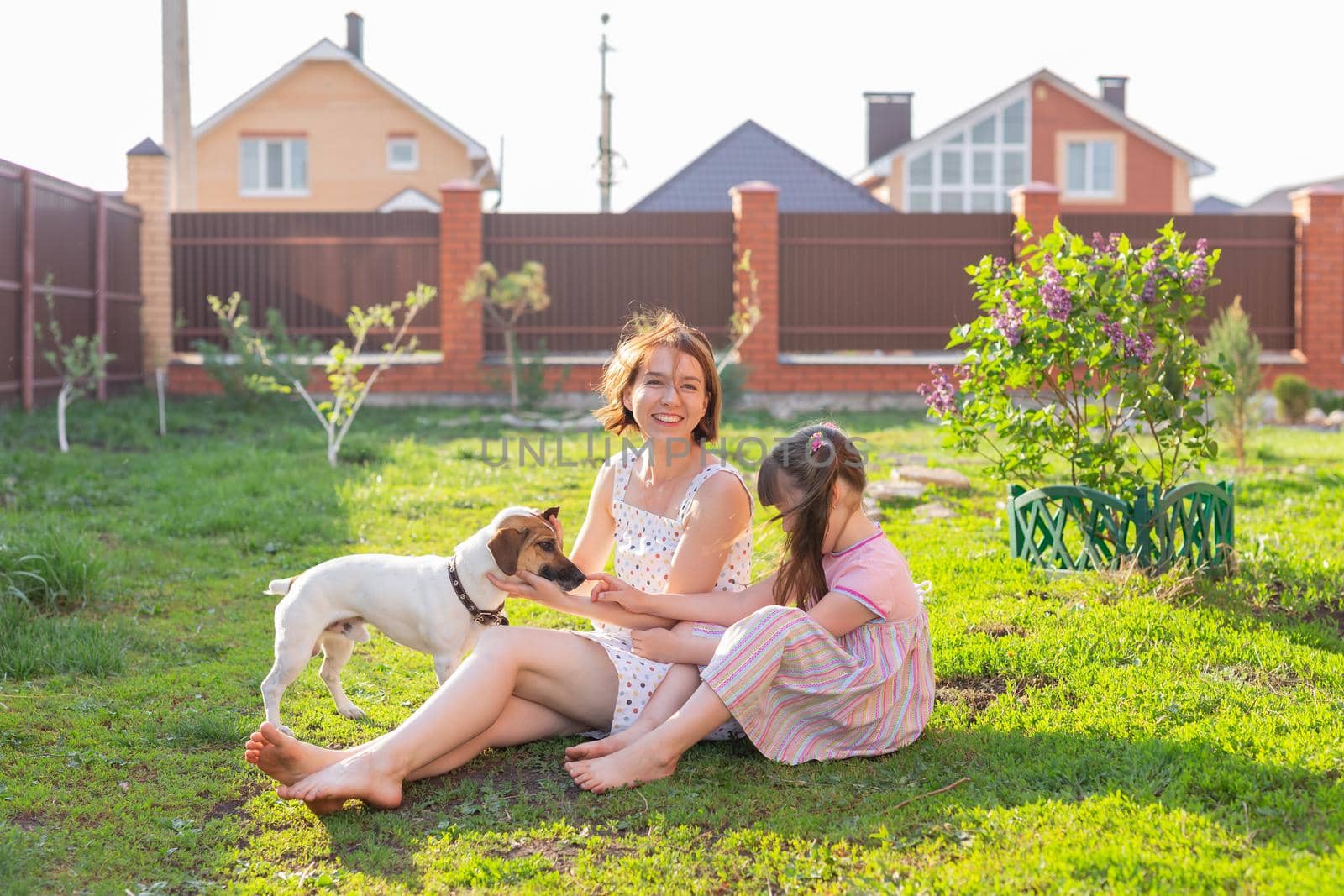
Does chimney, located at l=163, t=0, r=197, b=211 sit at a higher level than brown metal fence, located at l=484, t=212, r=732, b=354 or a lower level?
higher

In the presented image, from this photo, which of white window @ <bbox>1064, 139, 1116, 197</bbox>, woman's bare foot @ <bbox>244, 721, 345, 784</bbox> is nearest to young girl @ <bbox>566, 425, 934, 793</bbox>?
woman's bare foot @ <bbox>244, 721, 345, 784</bbox>

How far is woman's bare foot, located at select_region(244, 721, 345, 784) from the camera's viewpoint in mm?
3012

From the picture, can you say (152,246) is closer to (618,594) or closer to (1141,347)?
(1141,347)

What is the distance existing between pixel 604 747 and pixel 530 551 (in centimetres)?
59

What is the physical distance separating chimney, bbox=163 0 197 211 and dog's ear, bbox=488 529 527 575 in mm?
14899

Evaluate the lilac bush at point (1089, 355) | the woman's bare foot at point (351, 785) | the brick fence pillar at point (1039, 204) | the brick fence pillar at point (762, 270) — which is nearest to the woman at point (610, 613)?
the woman's bare foot at point (351, 785)

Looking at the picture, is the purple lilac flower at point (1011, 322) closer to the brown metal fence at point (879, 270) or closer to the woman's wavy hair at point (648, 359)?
the woman's wavy hair at point (648, 359)

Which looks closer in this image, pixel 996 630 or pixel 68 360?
pixel 996 630

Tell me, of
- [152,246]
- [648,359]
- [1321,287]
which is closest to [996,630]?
[648,359]

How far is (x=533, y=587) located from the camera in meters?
3.55

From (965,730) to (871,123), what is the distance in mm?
34212

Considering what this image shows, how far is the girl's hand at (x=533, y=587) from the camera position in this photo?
353 centimetres

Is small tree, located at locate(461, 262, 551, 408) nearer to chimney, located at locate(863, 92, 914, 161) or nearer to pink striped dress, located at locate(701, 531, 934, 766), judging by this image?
pink striped dress, located at locate(701, 531, 934, 766)

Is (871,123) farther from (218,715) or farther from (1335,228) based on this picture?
(218,715)
